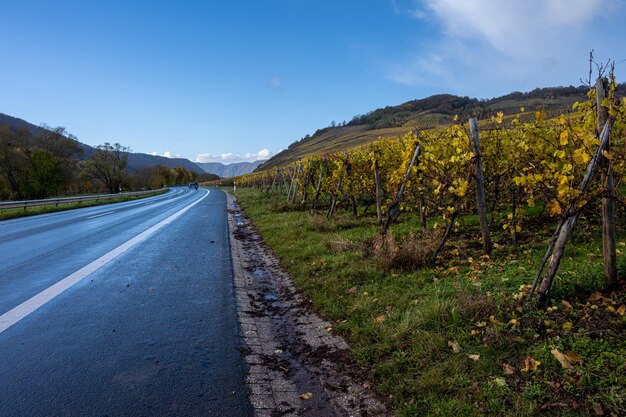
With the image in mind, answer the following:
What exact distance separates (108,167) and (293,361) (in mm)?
82474

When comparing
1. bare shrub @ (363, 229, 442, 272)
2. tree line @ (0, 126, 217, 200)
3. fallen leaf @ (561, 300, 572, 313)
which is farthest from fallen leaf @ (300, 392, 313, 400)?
tree line @ (0, 126, 217, 200)

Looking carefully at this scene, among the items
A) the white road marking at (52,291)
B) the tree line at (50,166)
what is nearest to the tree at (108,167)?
the tree line at (50,166)

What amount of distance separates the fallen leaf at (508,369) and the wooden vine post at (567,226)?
47.4 inches

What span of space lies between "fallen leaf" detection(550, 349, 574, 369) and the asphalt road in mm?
2536

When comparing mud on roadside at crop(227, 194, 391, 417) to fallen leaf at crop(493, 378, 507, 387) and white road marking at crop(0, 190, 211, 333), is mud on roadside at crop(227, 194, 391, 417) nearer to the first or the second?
fallen leaf at crop(493, 378, 507, 387)

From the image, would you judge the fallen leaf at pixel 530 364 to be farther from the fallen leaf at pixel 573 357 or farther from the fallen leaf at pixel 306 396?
the fallen leaf at pixel 306 396

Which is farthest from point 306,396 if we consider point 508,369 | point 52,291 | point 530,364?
point 52,291

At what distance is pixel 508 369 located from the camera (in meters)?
3.13

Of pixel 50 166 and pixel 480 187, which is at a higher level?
pixel 50 166

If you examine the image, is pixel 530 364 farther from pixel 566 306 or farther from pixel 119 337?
pixel 119 337

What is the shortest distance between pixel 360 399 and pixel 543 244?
5.02m

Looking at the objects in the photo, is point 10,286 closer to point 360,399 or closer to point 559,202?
point 360,399

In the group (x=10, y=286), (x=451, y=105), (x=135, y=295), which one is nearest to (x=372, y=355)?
(x=135, y=295)

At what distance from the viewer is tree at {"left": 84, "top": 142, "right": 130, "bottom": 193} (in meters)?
74.2
